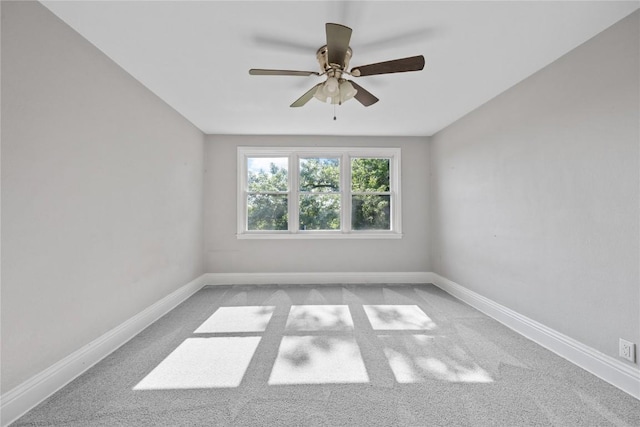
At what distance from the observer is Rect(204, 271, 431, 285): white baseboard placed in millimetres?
4219

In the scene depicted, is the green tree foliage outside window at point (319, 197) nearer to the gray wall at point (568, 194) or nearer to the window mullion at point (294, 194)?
the window mullion at point (294, 194)

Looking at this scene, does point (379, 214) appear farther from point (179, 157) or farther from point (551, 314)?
point (179, 157)

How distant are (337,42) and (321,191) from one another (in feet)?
9.37

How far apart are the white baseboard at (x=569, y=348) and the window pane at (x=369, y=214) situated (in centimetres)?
170

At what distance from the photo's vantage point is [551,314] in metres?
2.25

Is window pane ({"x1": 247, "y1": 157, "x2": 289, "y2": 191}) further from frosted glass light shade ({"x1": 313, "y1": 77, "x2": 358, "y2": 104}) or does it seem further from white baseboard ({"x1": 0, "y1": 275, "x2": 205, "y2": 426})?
frosted glass light shade ({"x1": 313, "y1": 77, "x2": 358, "y2": 104})

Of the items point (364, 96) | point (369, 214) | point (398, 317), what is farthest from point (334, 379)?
point (369, 214)

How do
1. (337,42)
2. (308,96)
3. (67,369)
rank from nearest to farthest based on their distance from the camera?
(337,42) → (67,369) → (308,96)

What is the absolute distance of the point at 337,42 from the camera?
1653 millimetres

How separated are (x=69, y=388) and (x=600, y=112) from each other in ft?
13.2

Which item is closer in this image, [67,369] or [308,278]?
[67,369]

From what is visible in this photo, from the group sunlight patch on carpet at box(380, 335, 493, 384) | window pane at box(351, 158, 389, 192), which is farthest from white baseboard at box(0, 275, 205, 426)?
window pane at box(351, 158, 389, 192)

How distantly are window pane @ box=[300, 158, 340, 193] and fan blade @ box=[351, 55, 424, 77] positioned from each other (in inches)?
99.5

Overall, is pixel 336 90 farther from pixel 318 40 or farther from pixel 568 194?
pixel 568 194
